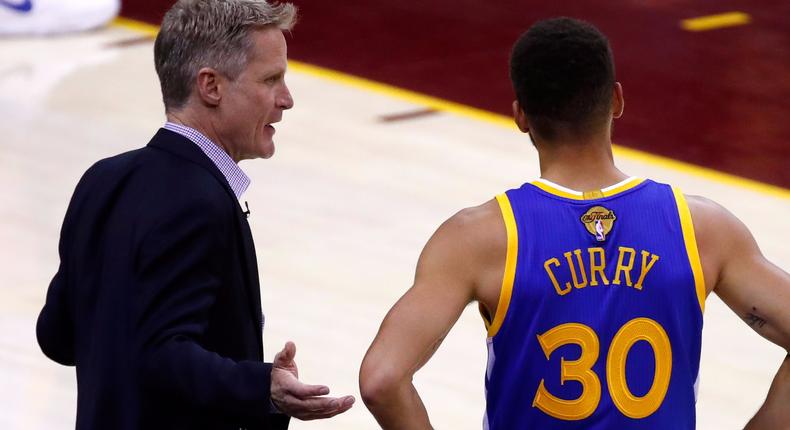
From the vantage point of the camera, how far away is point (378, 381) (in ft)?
8.81

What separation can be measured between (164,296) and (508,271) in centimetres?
59

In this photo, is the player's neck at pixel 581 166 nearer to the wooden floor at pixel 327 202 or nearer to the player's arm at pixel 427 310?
the player's arm at pixel 427 310

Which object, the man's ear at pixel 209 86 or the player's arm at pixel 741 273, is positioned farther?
the man's ear at pixel 209 86

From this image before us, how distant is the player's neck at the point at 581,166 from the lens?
273 centimetres

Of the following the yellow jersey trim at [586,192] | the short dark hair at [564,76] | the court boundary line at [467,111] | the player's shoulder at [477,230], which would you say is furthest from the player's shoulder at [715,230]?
the court boundary line at [467,111]

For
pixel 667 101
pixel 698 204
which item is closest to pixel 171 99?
pixel 698 204

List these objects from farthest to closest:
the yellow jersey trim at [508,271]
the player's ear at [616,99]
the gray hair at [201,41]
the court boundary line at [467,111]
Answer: the court boundary line at [467,111] < the gray hair at [201,41] < the player's ear at [616,99] < the yellow jersey trim at [508,271]

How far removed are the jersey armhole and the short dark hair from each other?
0.60 ft

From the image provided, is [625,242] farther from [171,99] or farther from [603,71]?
[171,99]

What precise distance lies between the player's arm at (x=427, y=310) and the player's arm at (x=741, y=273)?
1.19 ft

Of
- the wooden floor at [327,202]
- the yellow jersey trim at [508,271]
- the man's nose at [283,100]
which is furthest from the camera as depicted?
the wooden floor at [327,202]

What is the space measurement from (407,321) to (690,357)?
50 centimetres

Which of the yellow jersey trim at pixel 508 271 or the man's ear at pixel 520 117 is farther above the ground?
the man's ear at pixel 520 117

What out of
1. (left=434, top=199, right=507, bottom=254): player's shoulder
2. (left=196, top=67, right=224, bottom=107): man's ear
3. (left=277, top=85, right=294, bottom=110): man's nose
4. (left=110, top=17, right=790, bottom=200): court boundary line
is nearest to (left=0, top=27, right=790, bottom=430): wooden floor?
(left=110, top=17, right=790, bottom=200): court boundary line
